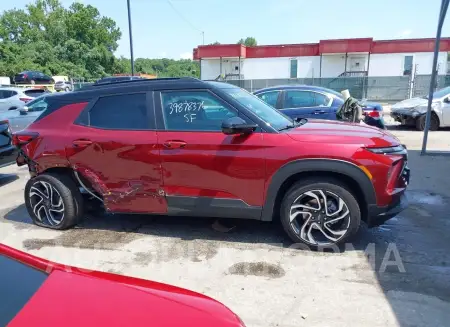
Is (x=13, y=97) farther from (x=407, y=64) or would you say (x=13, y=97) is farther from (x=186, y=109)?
(x=407, y=64)

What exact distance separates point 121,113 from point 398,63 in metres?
34.1

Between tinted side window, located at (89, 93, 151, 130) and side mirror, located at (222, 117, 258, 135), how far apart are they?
0.95 m

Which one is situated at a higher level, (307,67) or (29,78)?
(307,67)

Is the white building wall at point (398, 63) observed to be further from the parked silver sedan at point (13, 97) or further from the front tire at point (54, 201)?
the front tire at point (54, 201)

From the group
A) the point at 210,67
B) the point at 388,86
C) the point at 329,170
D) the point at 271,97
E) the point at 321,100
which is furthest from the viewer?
the point at 210,67

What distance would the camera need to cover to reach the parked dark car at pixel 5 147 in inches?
263

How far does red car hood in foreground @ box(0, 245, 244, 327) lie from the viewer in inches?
60.2

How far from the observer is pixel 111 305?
5.37ft

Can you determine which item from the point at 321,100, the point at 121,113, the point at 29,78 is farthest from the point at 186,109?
the point at 29,78

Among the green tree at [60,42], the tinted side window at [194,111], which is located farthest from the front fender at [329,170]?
the green tree at [60,42]

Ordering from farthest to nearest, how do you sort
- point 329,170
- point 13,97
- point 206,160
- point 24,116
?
point 13,97
point 24,116
point 206,160
point 329,170

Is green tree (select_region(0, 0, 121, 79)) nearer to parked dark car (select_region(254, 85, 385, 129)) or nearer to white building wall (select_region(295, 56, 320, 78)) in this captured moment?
white building wall (select_region(295, 56, 320, 78))

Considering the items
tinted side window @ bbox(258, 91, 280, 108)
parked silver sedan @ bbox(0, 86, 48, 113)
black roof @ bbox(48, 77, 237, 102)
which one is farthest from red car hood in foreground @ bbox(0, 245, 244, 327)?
parked silver sedan @ bbox(0, 86, 48, 113)

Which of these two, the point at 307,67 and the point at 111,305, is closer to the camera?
the point at 111,305
